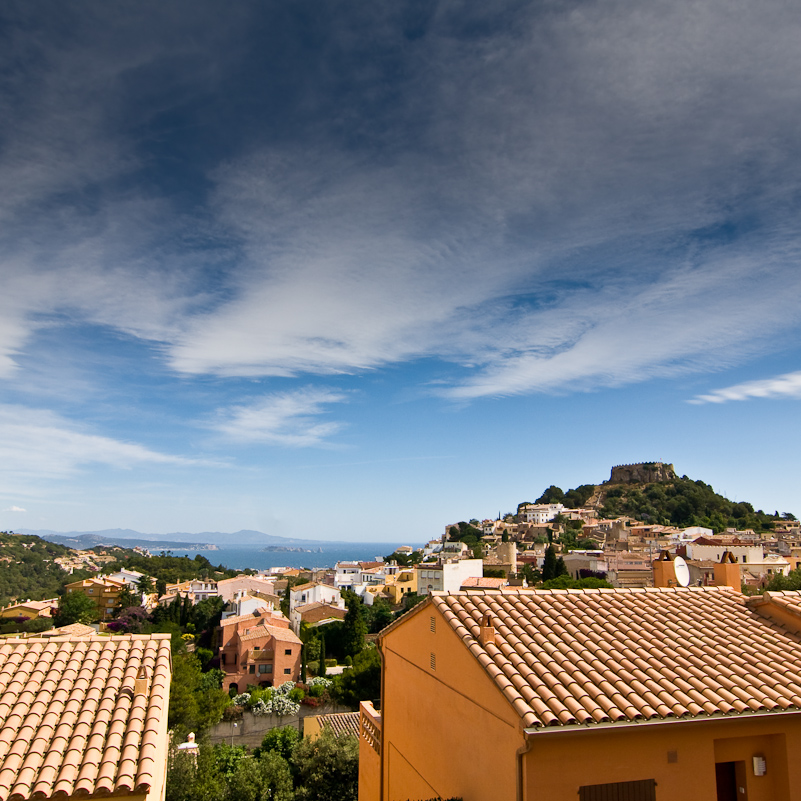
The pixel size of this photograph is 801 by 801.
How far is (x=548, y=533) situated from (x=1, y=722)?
126m

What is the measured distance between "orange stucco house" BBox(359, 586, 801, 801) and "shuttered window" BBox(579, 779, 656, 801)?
0.02 meters

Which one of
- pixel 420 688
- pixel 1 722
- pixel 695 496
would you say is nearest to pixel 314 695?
pixel 420 688

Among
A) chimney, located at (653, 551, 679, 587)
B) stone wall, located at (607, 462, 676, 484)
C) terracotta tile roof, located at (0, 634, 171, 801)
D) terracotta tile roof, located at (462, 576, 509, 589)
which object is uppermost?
stone wall, located at (607, 462, 676, 484)

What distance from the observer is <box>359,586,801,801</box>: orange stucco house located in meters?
6.39

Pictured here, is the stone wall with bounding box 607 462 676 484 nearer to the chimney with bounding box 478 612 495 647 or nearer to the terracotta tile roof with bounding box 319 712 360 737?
the terracotta tile roof with bounding box 319 712 360 737

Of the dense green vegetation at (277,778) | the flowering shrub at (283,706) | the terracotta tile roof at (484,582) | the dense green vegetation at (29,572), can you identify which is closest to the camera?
the dense green vegetation at (277,778)

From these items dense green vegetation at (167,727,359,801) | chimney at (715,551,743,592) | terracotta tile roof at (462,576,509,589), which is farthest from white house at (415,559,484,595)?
chimney at (715,551,743,592)

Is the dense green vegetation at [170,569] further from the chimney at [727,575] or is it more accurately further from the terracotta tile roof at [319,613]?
Result: the chimney at [727,575]

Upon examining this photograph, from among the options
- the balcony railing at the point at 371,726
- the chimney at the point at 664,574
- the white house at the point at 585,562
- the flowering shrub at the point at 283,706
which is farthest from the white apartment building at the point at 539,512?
the balcony railing at the point at 371,726

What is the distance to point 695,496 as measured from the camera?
132 metres

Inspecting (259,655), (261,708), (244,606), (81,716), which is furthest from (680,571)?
(244,606)

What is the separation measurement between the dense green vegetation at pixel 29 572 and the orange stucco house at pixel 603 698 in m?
103

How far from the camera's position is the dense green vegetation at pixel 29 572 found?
348 feet

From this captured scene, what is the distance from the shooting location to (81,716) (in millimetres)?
6816
